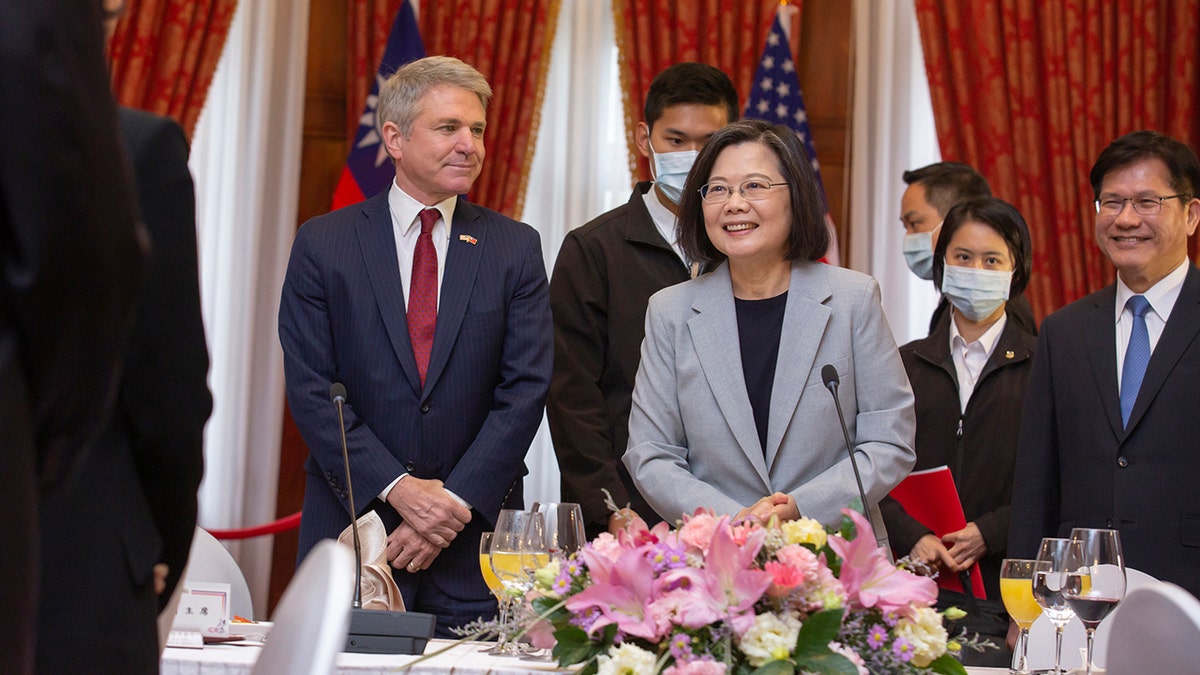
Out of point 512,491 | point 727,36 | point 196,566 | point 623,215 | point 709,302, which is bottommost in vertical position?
point 196,566

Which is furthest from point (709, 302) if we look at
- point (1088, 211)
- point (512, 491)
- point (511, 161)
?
point (1088, 211)

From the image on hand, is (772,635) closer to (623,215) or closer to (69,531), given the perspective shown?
(69,531)

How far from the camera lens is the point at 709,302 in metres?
2.79

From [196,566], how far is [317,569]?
212 centimetres

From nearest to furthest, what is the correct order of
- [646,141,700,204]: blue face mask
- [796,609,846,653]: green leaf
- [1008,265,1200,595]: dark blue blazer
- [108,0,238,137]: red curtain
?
[796,609,846,653]: green leaf, [1008,265,1200,595]: dark blue blazer, [646,141,700,204]: blue face mask, [108,0,238,137]: red curtain

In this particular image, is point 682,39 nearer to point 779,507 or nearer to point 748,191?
point 748,191

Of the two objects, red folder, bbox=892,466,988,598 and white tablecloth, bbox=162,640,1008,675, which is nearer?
white tablecloth, bbox=162,640,1008,675

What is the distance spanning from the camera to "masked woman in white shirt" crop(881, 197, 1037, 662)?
350cm

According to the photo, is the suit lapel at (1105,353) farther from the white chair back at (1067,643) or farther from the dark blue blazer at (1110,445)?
the white chair back at (1067,643)

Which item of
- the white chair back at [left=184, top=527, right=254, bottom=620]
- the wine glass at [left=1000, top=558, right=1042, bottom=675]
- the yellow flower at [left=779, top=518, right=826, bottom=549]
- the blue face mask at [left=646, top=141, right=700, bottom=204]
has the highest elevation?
the blue face mask at [left=646, top=141, right=700, bottom=204]

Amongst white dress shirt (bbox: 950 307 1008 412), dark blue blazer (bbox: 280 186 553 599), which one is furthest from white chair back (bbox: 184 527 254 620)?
white dress shirt (bbox: 950 307 1008 412)

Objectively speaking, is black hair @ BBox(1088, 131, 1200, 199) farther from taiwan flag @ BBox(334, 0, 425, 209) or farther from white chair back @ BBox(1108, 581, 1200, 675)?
taiwan flag @ BBox(334, 0, 425, 209)

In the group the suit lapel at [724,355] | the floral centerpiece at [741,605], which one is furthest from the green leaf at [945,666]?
the suit lapel at [724,355]

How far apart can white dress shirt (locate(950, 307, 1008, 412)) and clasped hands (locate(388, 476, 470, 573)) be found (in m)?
1.64
